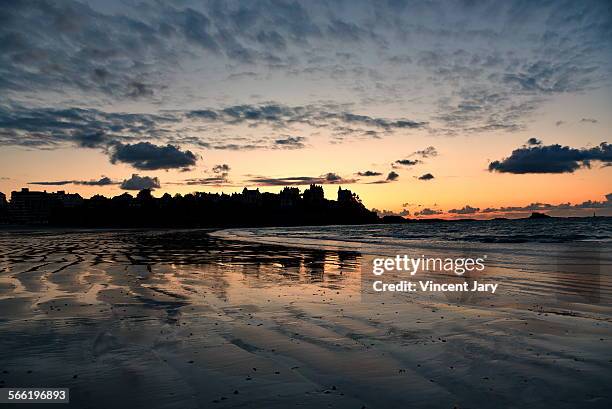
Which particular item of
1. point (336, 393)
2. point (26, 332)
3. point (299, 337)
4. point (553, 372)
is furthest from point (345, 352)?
point (26, 332)

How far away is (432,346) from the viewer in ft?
25.3

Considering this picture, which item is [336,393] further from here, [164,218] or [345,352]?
[164,218]

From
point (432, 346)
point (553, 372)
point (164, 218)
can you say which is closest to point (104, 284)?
point (432, 346)

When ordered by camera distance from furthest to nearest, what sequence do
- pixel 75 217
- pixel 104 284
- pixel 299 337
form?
pixel 75 217
pixel 104 284
pixel 299 337

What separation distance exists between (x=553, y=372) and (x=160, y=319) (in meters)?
7.63

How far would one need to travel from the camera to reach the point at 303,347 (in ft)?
25.2

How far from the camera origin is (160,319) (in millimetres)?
9812

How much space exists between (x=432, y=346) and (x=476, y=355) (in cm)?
78

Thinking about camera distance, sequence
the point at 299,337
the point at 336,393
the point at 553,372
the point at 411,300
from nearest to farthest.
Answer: the point at 336,393 → the point at 553,372 → the point at 299,337 → the point at 411,300

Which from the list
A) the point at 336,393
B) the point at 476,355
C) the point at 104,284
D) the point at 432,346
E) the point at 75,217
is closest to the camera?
the point at 336,393

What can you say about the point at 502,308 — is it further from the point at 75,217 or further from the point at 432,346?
the point at 75,217

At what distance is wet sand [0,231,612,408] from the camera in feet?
18.5

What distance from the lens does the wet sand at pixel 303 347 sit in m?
5.63

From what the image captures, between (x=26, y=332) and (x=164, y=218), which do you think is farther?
(x=164, y=218)
